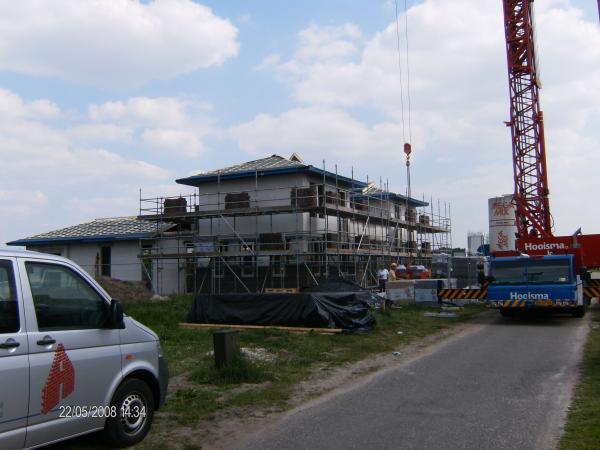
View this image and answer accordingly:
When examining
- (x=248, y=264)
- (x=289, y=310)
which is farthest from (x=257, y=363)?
(x=248, y=264)

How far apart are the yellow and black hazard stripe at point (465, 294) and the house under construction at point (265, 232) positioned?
6.58 metres

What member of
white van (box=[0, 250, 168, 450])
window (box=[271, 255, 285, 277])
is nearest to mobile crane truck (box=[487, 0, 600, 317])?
window (box=[271, 255, 285, 277])

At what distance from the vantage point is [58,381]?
5094 millimetres

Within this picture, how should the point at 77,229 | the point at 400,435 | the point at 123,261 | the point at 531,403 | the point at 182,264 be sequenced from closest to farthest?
the point at 400,435, the point at 531,403, the point at 182,264, the point at 123,261, the point at 77,229

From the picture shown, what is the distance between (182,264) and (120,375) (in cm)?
2575

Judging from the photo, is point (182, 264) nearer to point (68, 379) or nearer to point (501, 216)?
point (501, 216)

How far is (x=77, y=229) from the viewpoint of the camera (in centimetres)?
3700

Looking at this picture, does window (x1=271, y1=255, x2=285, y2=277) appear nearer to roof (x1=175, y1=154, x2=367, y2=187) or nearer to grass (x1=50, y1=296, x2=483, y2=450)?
roof (x1=175, y1=154, x2=367, y2=187)

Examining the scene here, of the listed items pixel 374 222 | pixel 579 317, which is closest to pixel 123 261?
→ pixel 374 222

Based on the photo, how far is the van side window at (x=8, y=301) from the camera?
4.77 meters

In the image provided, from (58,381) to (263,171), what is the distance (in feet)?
76.8

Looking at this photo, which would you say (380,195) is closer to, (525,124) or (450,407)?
(525,124)

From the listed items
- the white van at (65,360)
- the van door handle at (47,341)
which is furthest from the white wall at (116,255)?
the van door handle at (47,341)

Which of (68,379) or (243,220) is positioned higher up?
(243,220)
